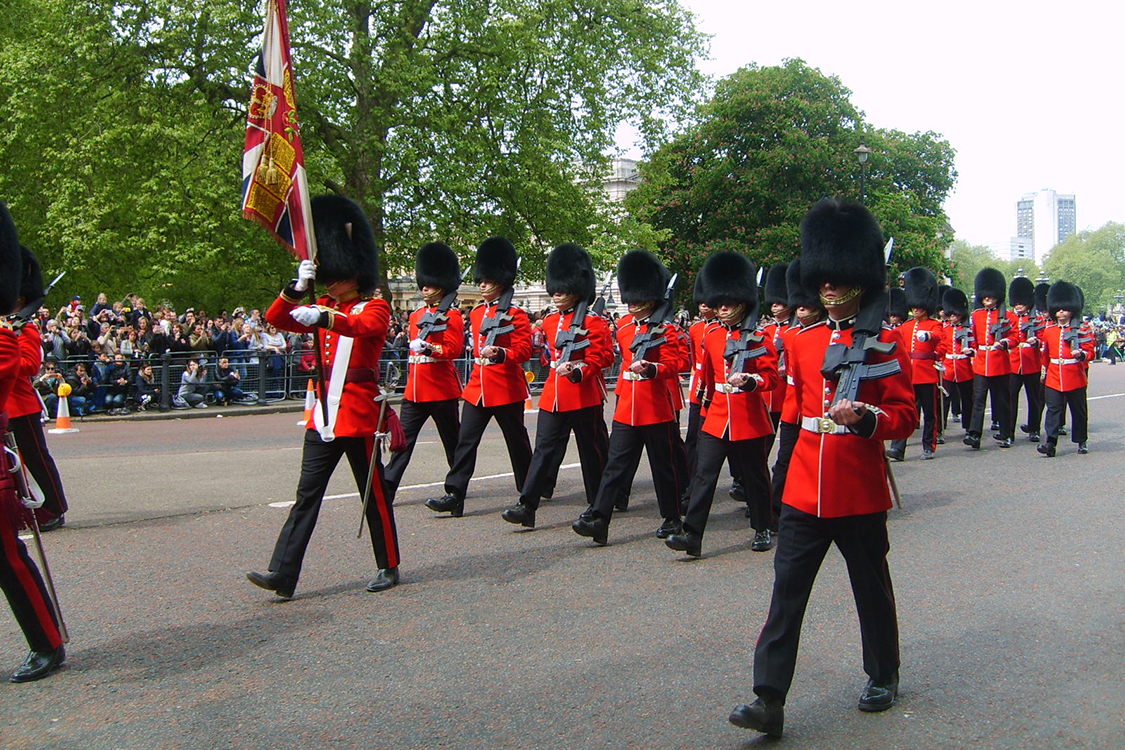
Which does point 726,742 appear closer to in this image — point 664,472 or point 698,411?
point 664,472

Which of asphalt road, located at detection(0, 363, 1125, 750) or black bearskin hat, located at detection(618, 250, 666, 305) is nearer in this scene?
asphalt road, located at detection(0, 363, 1125, 750)

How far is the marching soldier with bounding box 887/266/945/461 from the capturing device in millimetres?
11625

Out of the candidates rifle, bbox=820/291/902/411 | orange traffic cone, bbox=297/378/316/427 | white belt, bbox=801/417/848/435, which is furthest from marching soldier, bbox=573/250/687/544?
rifle, bbox=820/291/902/411

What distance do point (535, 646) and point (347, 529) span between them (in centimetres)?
288

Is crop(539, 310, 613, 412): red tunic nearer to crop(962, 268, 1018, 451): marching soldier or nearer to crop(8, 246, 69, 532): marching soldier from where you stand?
crop(8, 246, 69, 532): marching soldier

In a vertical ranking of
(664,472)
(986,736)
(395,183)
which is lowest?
(986,736)

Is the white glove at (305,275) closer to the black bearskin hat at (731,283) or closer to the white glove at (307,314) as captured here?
the white glove at (307,314)

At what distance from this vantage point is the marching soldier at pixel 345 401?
18.2ft

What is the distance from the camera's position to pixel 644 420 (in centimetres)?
713

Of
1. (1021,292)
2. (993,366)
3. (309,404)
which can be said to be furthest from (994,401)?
(309,404)

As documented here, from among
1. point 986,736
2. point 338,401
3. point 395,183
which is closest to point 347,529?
point 338,401

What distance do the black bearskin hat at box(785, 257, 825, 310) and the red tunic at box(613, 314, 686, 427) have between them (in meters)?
0.90

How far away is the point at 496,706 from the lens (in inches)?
163

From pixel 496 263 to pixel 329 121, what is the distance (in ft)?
51.8
